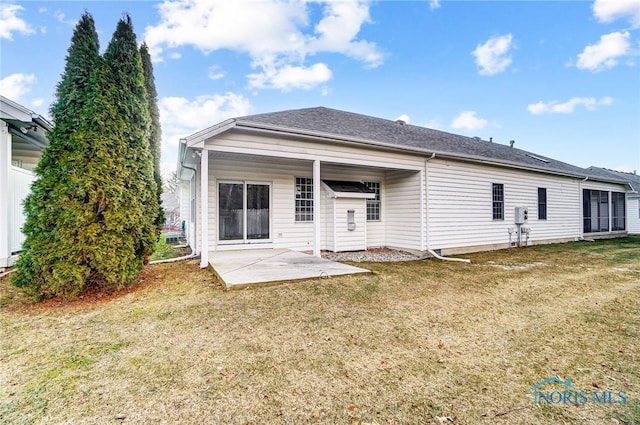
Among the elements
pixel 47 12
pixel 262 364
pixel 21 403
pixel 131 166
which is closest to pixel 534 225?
pixel 262 364

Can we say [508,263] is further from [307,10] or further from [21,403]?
[307,10]

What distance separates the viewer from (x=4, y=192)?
19.3 feet

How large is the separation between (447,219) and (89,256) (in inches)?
364

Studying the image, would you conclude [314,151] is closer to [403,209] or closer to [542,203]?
[403,209]

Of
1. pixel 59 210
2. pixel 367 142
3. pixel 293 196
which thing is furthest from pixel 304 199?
pixel 59 210

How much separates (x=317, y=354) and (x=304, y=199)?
655cm

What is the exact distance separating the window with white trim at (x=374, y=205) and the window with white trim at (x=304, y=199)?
7.13 ft

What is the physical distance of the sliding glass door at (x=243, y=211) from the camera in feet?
26.5

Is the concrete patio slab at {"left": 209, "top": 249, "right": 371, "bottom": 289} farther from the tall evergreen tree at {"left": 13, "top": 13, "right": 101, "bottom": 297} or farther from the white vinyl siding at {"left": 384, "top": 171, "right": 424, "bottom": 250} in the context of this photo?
the white vinyl siding at {"left": 384, "top": 171, "right": 424, "bottom": 250}

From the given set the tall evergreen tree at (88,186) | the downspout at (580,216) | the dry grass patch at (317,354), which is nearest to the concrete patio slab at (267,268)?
the dry grass patch at (317,354)

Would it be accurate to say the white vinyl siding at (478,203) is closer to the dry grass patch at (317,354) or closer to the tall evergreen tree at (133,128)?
the dry grass patch at (317,354)

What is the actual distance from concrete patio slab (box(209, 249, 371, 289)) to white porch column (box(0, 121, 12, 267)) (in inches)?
158

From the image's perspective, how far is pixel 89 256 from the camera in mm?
4266

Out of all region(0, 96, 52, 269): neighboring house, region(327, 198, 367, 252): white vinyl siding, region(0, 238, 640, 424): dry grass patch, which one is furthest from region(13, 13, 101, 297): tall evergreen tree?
region(327, 198, 367, 252): white vinyl siding
